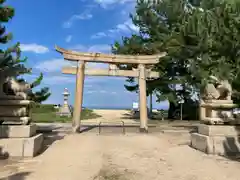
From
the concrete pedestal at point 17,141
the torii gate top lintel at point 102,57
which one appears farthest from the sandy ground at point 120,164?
the torii gate top lintel at point 102,57

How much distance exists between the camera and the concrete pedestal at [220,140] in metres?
7.09

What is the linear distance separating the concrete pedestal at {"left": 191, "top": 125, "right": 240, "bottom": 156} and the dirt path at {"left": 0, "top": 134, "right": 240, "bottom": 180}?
31 centimetres

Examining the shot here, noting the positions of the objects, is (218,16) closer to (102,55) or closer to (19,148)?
(102,55)

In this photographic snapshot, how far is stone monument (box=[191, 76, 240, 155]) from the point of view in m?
7.12

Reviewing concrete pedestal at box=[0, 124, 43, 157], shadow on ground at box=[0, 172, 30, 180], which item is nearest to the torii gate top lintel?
concrete pedestal at box=[0, 124, 43, 157]

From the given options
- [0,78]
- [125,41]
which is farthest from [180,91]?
[0,78]

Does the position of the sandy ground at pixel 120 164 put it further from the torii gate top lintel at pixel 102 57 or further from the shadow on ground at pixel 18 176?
the torii gate top lintel at pixel 102 57

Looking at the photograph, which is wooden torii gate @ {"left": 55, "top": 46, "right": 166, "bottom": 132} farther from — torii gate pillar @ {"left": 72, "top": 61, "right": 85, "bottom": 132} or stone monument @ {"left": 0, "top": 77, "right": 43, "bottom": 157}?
stone monument @ {"left": 0, "top": 77, "right": 43, "bottom": 157}

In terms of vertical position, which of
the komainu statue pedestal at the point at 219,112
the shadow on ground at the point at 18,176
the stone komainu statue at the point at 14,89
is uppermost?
the stone komainu statue at the point at 14,89

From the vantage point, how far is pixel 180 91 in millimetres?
21047

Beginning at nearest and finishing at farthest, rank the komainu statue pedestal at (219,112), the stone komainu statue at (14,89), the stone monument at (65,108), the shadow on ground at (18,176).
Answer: the shadow on ground at (18,176) → the stone komainu statue at (14,89) → the komainu statue pedestal at (219,112) → the stone monument at (65,108)

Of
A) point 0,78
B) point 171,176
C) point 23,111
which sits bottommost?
point 171,176

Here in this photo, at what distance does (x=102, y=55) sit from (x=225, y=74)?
5697mm

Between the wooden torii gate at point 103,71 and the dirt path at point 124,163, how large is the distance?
3.19 meters
